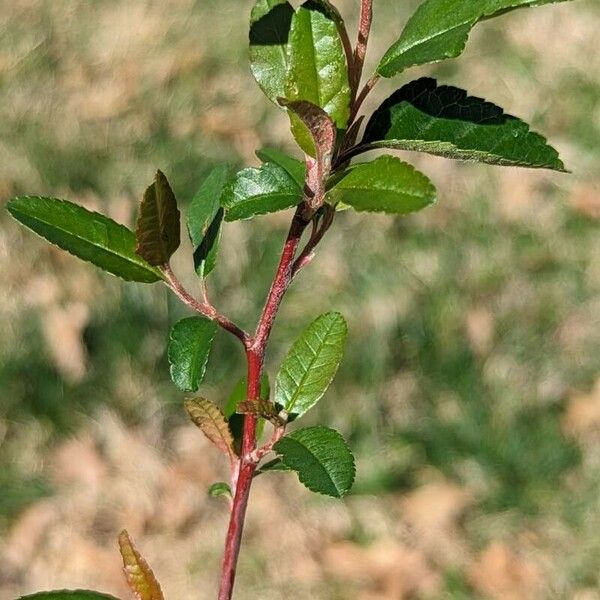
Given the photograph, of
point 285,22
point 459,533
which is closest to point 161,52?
point 459,533

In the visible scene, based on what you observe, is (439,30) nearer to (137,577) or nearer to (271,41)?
(271,41)

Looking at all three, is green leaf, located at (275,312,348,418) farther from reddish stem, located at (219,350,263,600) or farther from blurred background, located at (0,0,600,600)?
blurred background, located at (0,0,600,600)

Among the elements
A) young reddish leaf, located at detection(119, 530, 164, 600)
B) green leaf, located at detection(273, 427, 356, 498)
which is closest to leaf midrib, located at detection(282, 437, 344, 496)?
green leaf, located at detection(273, 427, 356, 498)

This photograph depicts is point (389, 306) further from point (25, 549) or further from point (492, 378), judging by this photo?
point (25, 549)

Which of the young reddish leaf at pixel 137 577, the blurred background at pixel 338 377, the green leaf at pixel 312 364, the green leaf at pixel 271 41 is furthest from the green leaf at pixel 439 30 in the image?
the blurred background at pixel 338 377

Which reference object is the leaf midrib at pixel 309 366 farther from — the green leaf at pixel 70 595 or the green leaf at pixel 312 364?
the green leaf at pixel 70 595
